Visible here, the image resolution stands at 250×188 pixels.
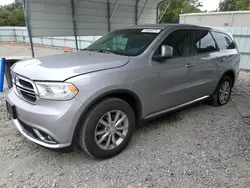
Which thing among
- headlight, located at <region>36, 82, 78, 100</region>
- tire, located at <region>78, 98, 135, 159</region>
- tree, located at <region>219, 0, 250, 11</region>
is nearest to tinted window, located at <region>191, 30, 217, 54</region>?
tire, located at <region>78, 98, 135, 159</region>

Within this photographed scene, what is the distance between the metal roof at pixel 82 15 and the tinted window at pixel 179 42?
404cm

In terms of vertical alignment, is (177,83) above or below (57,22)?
below

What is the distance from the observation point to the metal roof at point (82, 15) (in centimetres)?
572

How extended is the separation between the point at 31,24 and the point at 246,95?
6200mm

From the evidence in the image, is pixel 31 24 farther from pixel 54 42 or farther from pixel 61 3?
pixel 54 42

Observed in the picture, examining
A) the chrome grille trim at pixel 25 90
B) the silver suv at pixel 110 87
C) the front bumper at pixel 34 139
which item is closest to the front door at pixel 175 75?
the silver suv at pixel 110 87

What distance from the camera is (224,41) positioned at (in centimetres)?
459

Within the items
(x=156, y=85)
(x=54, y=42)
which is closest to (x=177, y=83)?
(x=156, y=85)

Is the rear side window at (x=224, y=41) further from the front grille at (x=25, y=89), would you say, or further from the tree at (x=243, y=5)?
the tree at (x=243, y=5)

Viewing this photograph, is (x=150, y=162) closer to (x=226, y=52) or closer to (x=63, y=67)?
(x=63, y=67)

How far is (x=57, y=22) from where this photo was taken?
6.32 meters

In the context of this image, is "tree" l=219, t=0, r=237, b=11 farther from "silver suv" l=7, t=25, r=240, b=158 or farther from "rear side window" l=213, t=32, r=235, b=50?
"silver suv" l=7, t=25, r=240, b=158

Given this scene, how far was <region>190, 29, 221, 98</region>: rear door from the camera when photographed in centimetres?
371

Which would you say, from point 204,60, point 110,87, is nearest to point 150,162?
point 110,87
